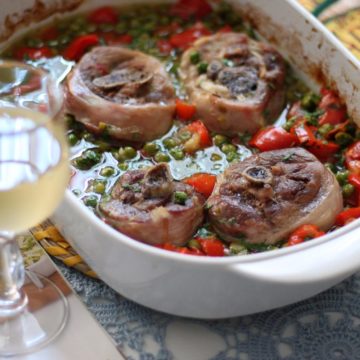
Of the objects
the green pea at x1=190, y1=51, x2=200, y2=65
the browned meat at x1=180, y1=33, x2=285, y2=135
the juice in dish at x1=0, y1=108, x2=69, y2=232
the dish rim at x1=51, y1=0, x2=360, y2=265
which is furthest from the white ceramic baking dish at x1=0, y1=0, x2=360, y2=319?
the green pea at x1=190, y1=51, x2=200, y2=65

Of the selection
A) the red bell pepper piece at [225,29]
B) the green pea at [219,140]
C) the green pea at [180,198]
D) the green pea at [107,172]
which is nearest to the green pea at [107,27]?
the red bell pepper piece at [225,29]

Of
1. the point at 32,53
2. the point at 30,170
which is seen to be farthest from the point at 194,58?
the point at 30,170

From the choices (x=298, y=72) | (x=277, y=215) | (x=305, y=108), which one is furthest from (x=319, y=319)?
(x=298, y=72)

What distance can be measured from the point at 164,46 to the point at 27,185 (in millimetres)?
2053

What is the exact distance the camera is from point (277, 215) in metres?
3.14

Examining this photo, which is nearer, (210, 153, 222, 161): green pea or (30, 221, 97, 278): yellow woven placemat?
(30, 221, 97, 278): yellow woven placemat

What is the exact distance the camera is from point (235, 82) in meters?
3.86

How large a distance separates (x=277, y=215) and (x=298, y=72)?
125 centimetres

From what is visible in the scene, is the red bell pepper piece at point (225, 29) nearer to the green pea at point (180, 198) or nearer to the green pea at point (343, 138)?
the green pea at point (343, 138)

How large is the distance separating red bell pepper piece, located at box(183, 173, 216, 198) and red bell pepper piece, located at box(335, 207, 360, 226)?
531 mm

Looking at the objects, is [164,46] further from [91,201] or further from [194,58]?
[91,201]

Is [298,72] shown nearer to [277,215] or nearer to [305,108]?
[305,108]

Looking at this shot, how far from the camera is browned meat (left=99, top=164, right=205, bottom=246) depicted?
9.92 ft

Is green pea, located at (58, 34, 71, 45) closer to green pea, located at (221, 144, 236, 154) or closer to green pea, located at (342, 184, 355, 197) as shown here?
green pea, located at (221, 144, 236, 154)
